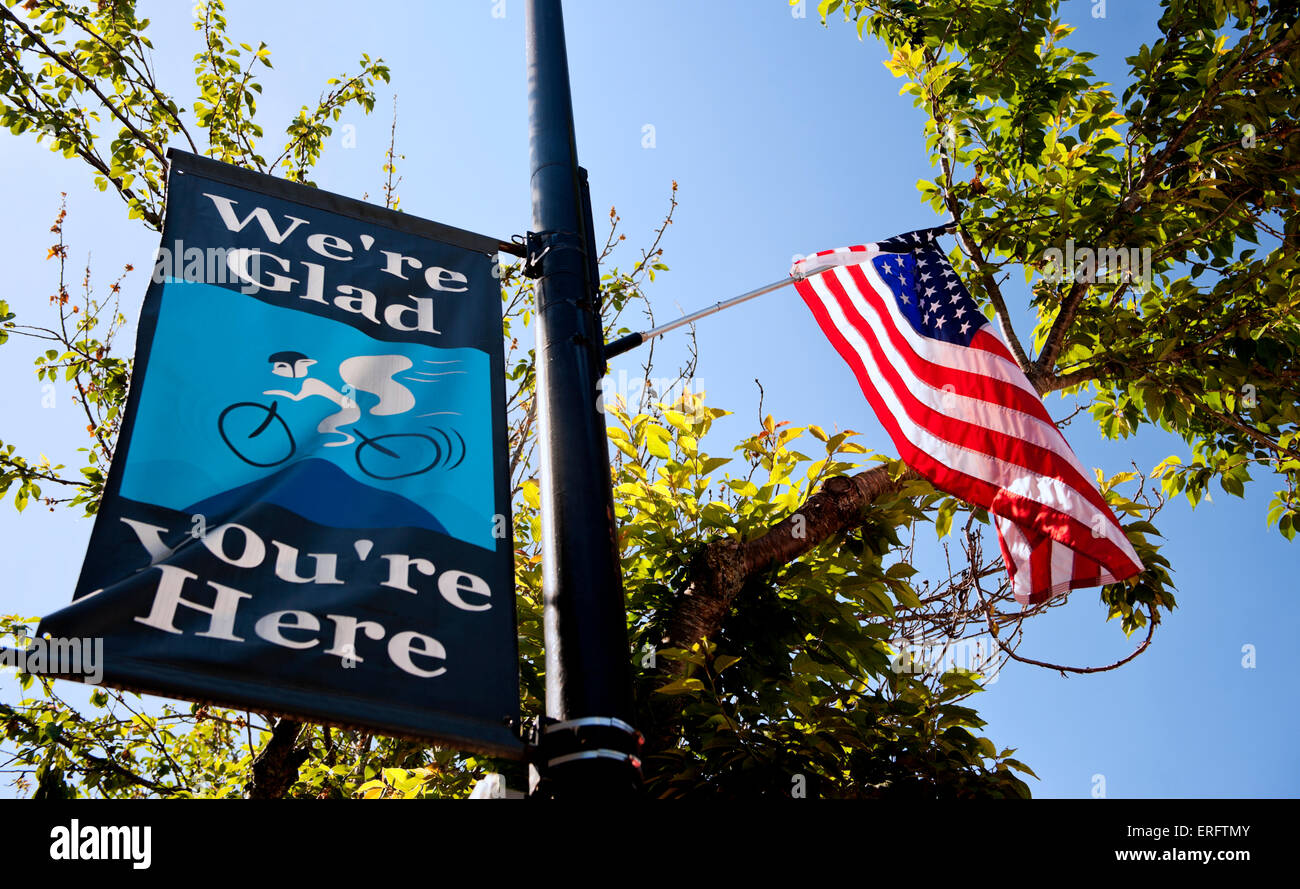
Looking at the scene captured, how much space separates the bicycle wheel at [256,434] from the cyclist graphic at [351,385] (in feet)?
0.29

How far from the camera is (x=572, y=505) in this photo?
264 centimetres

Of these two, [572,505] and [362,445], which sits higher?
[362,445]

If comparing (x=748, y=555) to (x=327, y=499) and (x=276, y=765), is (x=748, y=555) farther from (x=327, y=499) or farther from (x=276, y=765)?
(x=276, y=765)

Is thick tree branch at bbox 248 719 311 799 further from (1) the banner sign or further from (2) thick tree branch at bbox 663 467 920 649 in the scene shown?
(1) the banner sign

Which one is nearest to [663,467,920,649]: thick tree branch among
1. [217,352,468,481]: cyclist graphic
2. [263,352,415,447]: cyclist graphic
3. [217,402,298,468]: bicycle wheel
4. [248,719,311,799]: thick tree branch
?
[217,352,468,481]: cyclist graphic

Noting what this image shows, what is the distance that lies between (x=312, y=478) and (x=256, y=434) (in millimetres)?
218

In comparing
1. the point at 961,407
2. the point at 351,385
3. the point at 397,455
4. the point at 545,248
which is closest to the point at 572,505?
the point at 397,455

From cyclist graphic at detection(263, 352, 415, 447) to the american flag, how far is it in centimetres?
241

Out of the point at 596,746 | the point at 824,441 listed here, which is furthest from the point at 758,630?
the point at 596,746

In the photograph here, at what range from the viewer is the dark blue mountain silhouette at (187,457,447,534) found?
2584 millimetres

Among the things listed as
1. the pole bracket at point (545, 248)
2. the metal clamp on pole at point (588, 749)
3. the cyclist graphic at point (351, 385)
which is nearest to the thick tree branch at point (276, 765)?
the cyclist graphic at point (351, 385)

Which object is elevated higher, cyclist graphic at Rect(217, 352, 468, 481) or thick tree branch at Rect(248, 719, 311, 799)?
cyclist graphic at Rect(217, 352, 468, 481)

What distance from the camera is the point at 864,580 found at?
4.10 m

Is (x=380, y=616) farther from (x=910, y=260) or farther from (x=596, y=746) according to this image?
(x=910, y=260)
